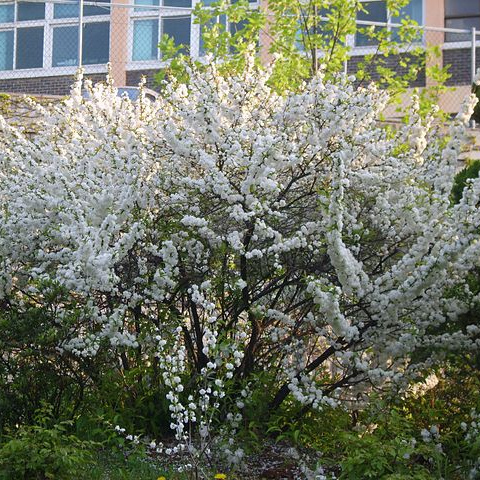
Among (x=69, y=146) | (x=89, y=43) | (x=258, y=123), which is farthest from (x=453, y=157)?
(x=89, y=43)

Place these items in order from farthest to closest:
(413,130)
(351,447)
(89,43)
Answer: (89,43) → (413,130) → (351,447)

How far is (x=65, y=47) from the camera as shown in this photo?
17.1 metres

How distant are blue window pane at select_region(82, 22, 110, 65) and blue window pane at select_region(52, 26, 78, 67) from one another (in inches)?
8.0

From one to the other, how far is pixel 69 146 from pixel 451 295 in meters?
3.16

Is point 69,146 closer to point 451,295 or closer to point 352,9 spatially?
point 451,295

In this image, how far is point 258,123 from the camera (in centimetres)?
662

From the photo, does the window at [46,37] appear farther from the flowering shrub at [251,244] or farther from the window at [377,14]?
the flowering shrub at [251,244]

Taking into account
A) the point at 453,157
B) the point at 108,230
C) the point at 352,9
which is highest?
the point at 352,9

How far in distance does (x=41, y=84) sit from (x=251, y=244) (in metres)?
11.8

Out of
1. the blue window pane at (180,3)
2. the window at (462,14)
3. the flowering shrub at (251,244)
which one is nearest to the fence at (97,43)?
the blue window pane at (180,3)

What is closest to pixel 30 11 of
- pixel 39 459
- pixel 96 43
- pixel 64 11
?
pixel 64 11

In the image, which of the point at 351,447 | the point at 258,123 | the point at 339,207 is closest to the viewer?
the point at 351,447

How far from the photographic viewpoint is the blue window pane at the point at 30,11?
17466 mm

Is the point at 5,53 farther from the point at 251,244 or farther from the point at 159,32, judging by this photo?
the point at 251,244
